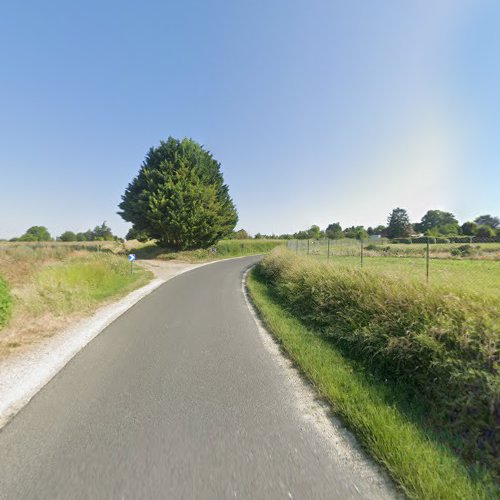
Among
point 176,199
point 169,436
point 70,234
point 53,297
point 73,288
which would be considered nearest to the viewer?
point 169,436

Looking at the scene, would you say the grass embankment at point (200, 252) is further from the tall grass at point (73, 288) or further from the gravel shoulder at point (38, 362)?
the gravel shoulder at point (38, 362)

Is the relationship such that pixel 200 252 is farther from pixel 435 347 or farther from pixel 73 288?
pixel 435 347

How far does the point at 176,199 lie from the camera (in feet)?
80.0

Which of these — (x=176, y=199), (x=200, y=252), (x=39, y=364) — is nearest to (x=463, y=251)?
(x=200, y=252)

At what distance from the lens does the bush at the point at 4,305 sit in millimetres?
5188

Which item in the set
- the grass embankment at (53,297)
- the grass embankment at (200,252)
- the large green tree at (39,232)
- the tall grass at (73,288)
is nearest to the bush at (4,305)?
the grass embankment at (53,297)

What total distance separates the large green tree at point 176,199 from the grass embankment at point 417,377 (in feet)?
69.9

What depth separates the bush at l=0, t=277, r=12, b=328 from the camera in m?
5.19

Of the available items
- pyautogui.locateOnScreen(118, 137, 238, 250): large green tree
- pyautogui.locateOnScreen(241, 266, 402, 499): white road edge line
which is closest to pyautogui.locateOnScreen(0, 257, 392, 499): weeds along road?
pyautogui.locateOnScreen(241, 266, 402, 499): white road edge line

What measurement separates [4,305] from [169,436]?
16.6 feet

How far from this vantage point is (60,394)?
10.8 feet

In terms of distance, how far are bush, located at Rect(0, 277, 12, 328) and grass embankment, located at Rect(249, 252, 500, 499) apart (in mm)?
5553

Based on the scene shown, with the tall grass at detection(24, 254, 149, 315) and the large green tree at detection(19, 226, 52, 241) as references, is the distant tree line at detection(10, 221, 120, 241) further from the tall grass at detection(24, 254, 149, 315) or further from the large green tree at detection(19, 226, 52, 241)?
the tall grass at detection(24, 254, 149, 315)

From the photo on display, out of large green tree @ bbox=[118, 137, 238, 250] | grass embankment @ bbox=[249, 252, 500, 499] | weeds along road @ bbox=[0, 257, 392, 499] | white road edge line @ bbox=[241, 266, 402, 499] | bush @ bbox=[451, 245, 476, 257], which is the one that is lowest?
white road edge line @ bbox=[241, 266, 402, 499]
